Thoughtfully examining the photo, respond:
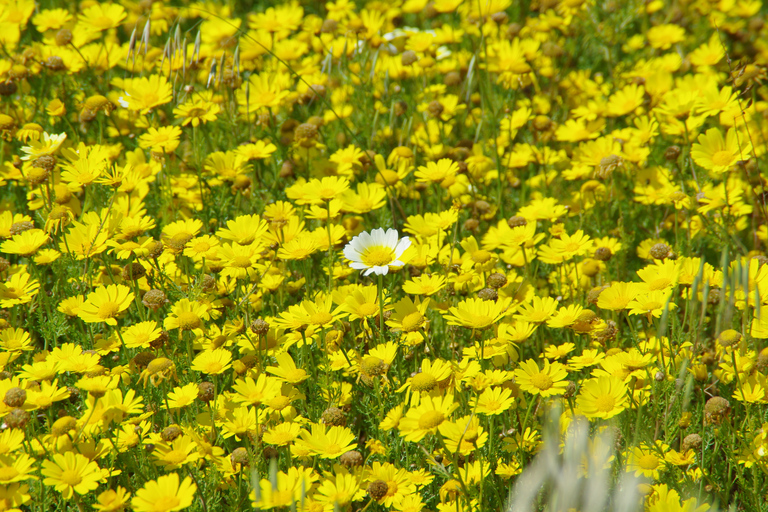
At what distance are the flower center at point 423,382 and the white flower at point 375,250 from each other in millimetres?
382

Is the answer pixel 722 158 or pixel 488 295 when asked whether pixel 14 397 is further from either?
pixel 722 158

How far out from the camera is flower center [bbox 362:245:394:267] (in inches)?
85.1

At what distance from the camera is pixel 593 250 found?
269 centimetres

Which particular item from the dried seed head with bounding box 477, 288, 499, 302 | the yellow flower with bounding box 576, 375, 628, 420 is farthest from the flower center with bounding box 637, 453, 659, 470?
the dried seed head with bounding box 477, 288, 499, 302

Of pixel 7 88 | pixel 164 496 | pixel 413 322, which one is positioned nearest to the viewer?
pixel 164 496

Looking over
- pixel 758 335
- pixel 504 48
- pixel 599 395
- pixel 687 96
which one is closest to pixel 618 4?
pixel 504 48

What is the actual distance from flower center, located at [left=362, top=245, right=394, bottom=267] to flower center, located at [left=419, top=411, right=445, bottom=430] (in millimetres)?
542

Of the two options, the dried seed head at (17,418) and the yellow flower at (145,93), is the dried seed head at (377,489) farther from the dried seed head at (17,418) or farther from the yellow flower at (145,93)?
the yellow flower at (145,93)

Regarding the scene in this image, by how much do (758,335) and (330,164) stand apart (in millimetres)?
1801

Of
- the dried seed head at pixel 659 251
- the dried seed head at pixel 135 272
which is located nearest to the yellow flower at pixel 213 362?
the dried seed head at pixel 135 272

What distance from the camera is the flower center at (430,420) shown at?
177 centimetres

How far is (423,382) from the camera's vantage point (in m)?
1.85

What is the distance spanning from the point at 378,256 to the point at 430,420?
0.60m

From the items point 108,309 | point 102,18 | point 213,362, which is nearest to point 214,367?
point 213,362
